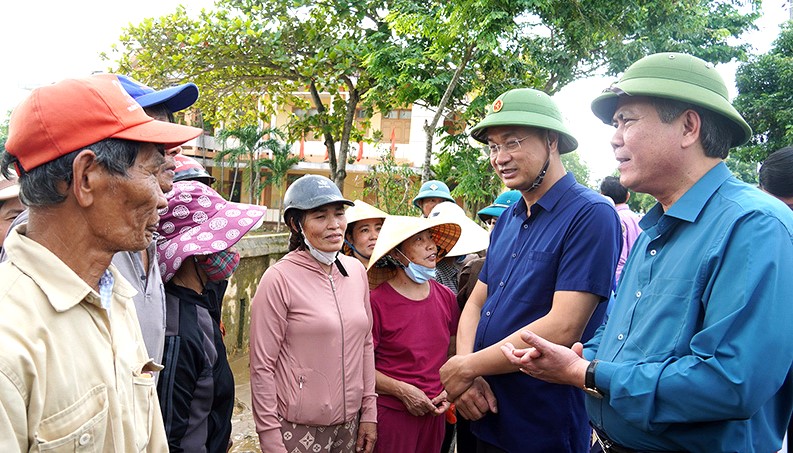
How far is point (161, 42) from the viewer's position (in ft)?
→ 33.1

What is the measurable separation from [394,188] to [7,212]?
740 cm

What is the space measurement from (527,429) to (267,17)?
9107 millimetres

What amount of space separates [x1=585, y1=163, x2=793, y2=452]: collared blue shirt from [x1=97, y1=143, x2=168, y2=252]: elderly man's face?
1373 mm

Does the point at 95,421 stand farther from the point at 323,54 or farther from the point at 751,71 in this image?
the point at 751,71

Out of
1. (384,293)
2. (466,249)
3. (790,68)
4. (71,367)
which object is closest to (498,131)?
(384,293)

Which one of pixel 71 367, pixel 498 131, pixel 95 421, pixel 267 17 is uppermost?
pixel 267 17

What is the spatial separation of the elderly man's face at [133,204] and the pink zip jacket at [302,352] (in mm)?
1417

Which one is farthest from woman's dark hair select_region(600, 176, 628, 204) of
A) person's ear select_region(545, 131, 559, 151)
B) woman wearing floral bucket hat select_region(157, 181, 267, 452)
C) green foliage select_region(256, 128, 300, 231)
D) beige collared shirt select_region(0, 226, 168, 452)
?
green foliage select_region(256, 128, 300, 231)

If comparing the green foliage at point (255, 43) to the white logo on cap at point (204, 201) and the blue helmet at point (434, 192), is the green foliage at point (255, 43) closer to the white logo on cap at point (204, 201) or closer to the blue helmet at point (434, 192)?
the blue helmet at point (434, 192)

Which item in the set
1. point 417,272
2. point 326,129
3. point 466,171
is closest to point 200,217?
point 417,272

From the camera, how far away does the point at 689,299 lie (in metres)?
1.68

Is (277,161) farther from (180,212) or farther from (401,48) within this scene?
(180,212)

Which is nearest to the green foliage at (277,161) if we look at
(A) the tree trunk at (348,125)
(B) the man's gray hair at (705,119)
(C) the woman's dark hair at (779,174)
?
(A) the tree trunk at (348,125)

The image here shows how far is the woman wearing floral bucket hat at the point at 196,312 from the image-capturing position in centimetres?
221
